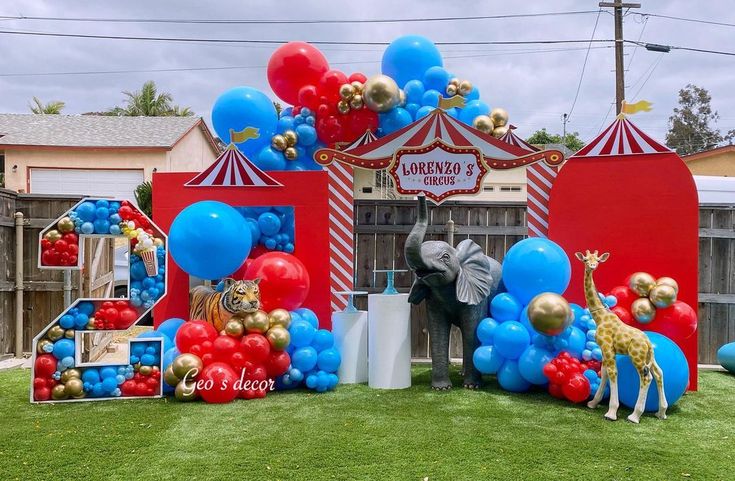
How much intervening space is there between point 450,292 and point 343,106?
237 centimetres

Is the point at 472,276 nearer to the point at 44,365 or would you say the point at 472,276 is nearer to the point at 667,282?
the point at 667,282

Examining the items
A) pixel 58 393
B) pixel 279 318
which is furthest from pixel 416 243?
pixel 58 393

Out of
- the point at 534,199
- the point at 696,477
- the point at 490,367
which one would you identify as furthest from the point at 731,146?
the point at 696,477

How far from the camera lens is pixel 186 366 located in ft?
16.1

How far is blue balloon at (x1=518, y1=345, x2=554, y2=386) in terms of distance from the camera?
16.4 feet

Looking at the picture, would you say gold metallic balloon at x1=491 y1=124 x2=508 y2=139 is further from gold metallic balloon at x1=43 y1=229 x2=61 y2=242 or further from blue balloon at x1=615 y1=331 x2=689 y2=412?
gold metallic balloon at x1=43 y1=229 x2=61 y2=242

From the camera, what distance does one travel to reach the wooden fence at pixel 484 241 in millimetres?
6879

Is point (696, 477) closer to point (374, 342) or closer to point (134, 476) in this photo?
point (374, 342)

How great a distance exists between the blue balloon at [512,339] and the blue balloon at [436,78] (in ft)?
9.41

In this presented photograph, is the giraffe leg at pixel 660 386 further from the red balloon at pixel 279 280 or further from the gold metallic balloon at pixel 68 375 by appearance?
the gold metallic balloon at pixel 68 375

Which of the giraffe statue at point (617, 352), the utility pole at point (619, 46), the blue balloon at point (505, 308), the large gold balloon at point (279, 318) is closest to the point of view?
the giraffe statue at point (617, 352)

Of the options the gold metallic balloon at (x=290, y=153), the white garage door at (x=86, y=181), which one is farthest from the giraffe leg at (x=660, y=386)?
the white garage door at (x=86, y=181)

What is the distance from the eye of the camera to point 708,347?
6.93 m

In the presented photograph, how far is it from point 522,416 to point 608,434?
0.65 metres
